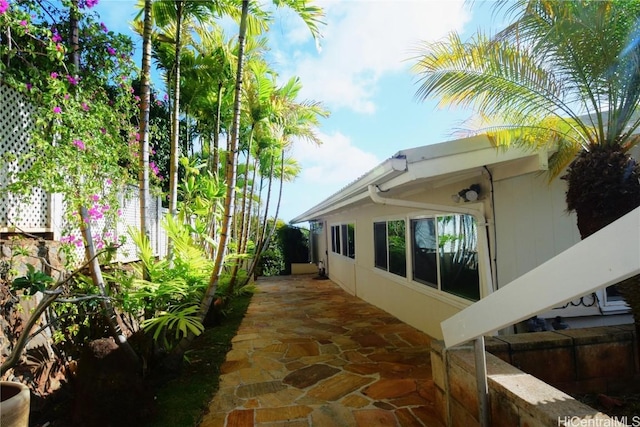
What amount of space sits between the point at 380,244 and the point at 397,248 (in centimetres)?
118

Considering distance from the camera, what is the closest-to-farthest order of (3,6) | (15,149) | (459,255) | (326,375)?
A: (3,6) → (15,149) → (326,375) → (459,255)

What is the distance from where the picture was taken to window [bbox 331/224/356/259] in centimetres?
1170

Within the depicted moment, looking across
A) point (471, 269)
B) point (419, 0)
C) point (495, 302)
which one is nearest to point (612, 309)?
point (471, 269)

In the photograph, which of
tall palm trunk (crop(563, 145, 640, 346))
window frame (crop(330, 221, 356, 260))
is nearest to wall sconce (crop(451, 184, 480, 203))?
tall palm trunk (crop(563, 145, 640, 346))

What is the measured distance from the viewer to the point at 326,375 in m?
4.64

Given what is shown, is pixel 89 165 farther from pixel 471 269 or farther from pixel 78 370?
pixel 471 269

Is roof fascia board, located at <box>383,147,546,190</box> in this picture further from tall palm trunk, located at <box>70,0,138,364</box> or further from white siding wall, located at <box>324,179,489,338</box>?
tall palm trunk, located at <box>70,0,138,364</box>

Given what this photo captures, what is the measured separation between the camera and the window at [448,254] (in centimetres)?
502

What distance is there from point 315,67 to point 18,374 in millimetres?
6699

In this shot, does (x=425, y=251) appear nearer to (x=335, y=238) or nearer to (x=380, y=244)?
(x=380, y=244)

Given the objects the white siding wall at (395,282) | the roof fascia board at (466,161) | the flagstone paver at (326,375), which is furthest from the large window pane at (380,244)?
the roof fascia board at (466,161)

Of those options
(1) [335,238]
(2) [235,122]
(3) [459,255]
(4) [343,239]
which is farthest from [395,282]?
(1) [335,238]

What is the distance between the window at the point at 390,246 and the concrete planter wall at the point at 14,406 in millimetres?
6189

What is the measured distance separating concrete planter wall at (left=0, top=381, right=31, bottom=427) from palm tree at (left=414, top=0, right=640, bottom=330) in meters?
4.42
